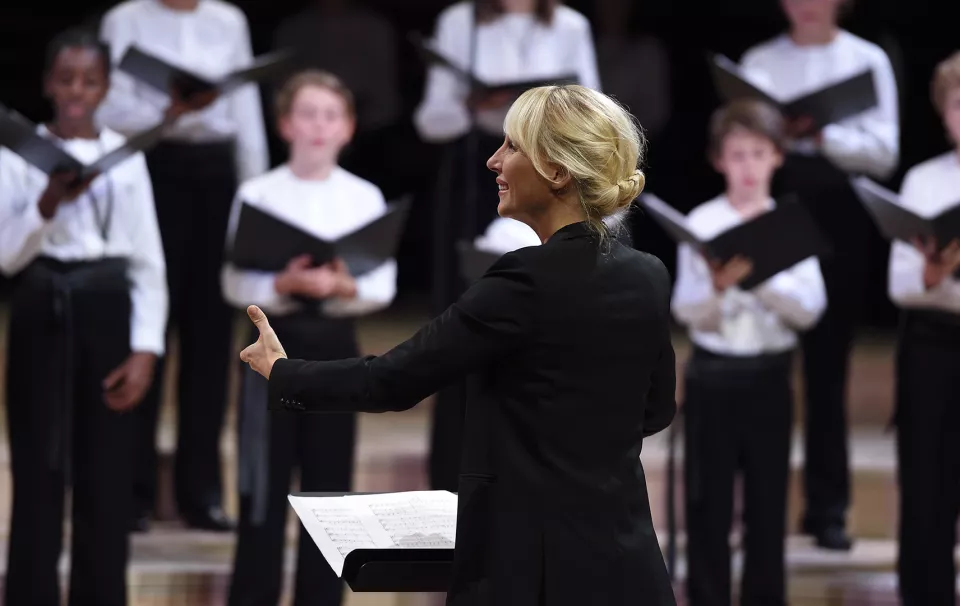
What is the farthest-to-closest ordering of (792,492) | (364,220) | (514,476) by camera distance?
(792,492) → (364,220) → (514,476)

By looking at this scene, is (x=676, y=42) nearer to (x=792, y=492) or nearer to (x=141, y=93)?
(x=792, y=492)

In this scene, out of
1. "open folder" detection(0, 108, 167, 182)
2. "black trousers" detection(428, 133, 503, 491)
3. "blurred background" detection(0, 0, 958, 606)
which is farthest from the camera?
"blurred background" detection(0, 0, 958, 606)

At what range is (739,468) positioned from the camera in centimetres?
405

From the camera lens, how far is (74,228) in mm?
3861

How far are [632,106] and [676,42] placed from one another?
2402mm

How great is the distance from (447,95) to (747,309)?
136cm

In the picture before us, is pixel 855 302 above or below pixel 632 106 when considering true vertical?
below

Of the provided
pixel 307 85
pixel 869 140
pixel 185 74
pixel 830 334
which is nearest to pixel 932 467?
pixel 830 334

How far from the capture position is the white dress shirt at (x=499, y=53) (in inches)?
192

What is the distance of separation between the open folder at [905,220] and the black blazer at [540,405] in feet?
6.47

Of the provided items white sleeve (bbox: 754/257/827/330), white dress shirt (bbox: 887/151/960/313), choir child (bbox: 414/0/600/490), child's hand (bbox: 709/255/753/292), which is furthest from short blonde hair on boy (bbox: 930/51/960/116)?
choir child (bbox: 414/0/600/490)

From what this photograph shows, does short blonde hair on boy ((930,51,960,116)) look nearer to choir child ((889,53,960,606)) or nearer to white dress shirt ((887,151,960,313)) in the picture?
white dress shirt ((887,151,960,313))

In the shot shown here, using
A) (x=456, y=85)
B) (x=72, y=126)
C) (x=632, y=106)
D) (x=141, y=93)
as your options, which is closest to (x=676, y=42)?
(x=632, y=106)

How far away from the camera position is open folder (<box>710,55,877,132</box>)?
14.2 ft
